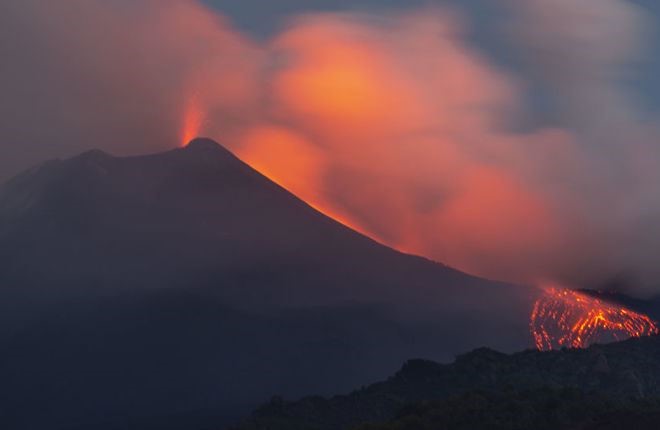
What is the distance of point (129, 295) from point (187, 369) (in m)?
14.4

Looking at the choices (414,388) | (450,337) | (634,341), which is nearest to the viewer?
(414,388)

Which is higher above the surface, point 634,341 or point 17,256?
point 17,256

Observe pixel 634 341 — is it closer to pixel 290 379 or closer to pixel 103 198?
pixel 290 379

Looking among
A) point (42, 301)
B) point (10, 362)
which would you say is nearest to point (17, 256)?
point (42, 301)

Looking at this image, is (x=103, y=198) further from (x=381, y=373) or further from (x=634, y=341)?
(x=634, y=341)

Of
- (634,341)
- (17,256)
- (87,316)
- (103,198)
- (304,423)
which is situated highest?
(103,198)

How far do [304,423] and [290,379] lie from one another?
3913 centimetres

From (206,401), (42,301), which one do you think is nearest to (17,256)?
(42,301)

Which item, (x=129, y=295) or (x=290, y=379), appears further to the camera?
(x=129, y=295)

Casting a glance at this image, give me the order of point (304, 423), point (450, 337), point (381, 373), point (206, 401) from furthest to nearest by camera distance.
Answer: point (450, 337) → point (381, 373) → point (206, 401) → point (304, 423)

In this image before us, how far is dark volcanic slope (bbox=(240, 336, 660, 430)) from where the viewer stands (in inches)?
1845

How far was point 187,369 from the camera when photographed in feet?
328

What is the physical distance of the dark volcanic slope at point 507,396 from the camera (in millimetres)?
46875

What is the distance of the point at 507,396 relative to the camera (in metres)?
51.3
